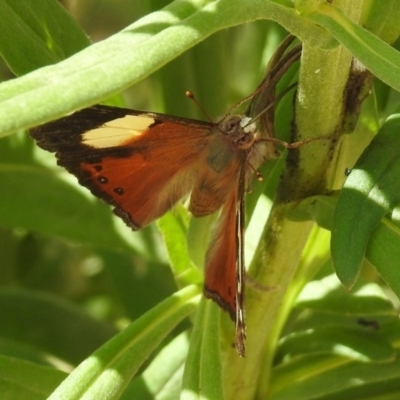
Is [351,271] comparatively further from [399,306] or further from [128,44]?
[399,306]

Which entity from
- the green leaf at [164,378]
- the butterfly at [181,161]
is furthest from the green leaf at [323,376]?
the butterfly at [181,161]

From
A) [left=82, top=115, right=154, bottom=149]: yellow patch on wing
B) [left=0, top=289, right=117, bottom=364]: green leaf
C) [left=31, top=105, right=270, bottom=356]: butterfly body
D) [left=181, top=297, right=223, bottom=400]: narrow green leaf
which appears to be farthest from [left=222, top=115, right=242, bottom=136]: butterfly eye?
[left=0, top=289, right=117, bottom=364]: green leaf

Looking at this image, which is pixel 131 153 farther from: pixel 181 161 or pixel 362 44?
pixel 362 44

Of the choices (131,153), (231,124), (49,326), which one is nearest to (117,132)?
(131,153)

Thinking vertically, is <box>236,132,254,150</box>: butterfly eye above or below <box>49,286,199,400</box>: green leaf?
above

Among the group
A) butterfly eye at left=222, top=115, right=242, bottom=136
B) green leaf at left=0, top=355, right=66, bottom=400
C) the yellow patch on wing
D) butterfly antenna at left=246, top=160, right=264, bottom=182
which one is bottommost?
green leaf at left=0, top=355, right=66, bottom=400

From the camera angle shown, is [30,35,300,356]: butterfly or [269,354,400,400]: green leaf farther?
[269,354,400,400]: green leaf

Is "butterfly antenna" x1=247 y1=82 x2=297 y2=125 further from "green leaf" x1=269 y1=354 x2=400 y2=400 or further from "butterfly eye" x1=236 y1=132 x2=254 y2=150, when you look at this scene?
"green leaf" x1=269 y1=354 x2=400 y2=400

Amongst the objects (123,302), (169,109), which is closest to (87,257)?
(123,302)
